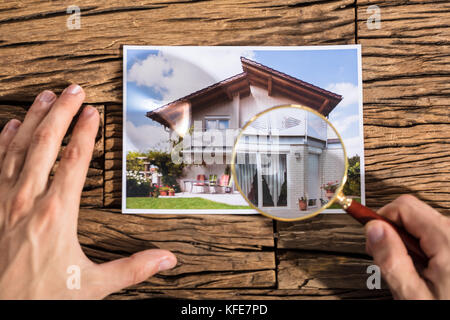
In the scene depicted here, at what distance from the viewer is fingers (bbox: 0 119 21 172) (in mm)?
1497

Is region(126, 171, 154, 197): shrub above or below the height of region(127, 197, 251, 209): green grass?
above

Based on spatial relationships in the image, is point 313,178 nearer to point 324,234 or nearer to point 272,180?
point 272,180

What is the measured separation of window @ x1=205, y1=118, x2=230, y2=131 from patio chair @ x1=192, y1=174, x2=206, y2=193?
0.83 feet

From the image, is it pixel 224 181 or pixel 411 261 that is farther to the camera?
pixel 224 181

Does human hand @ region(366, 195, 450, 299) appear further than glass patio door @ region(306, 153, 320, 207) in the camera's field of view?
No

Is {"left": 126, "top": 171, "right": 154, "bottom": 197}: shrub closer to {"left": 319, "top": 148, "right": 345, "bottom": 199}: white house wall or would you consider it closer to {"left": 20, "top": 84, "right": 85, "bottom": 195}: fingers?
{"left": 20, "top": 84, "right": 85, "bottom": 195}: fingers

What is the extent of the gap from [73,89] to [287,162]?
115cm

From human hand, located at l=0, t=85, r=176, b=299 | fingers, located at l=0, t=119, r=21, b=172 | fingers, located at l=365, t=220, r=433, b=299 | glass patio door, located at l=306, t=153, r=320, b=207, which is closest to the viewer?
fingers, located at l=365, t=220, r=433, b=299

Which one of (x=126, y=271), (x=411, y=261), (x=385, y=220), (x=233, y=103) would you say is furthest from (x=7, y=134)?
(x=411, y=261)

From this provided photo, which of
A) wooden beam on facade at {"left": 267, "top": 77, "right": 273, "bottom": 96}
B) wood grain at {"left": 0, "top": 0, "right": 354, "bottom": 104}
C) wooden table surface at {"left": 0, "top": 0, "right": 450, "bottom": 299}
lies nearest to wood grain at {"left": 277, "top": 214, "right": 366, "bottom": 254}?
wooden table surface at {"left": 0, "top": 0, "right": 450, "bottom": 299}

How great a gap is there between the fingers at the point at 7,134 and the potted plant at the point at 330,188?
158 cm

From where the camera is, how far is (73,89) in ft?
4.96

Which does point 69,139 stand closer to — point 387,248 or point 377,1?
point 387,248

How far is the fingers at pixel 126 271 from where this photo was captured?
1288 mm
